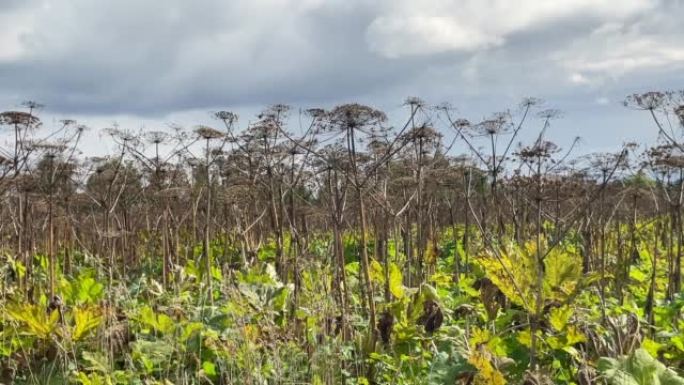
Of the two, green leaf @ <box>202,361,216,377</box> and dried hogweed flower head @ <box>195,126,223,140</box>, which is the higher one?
dried hogweed flower head @ <box>195,126,223,140</box>

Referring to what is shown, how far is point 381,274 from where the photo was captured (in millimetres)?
6336

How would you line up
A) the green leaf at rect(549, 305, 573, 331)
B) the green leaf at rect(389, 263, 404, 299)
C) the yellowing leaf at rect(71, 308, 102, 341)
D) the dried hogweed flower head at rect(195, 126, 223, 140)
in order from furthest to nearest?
the dried hogweed flower head at rect(195, 126, 223, 140) < the green leaf at rect(389, 263, 404, 299) < the yellowing leaf at rect(71, 308, 102, 341) < the green leaf at rect(549, 305, 573, 331)

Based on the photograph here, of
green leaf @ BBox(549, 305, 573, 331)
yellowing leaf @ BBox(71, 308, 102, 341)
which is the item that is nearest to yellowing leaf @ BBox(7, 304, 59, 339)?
yellowing leaf @ BBox(71, 308, 102, 341)

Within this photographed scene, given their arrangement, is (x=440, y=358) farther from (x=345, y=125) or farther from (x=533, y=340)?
(x=345, y=125)

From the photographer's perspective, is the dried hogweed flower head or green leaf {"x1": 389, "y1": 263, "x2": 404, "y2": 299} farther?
the dried hogweed flower head

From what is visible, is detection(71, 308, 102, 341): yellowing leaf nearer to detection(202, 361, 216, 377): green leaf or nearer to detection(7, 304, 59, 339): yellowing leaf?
detection(7, 304, 59, 339): yellowing leaf

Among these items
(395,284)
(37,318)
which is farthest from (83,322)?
(395,284)

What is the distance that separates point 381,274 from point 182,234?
41.7 feet

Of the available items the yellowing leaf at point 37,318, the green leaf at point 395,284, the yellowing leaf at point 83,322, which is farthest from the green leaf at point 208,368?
the green leaf at point 395,284

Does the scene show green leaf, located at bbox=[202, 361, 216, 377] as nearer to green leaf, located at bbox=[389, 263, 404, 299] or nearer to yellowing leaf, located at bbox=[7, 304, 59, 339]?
yellowing leaf, located at bbox=[7, 304, 59, 339]

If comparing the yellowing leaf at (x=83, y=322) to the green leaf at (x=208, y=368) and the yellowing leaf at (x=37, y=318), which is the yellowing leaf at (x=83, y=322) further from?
the green leaf at (x=208, y=368)

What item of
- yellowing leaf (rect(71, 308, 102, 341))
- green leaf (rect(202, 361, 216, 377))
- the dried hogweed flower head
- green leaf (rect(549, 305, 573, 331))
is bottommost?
green leaf (rect(202, 361, 216, 377))

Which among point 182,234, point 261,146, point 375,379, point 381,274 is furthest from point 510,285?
point 182,234

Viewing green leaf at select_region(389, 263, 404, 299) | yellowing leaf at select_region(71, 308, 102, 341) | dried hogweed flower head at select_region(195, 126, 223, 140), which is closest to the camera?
yellowing leaf at select_region(71, 308, 102, 341)
